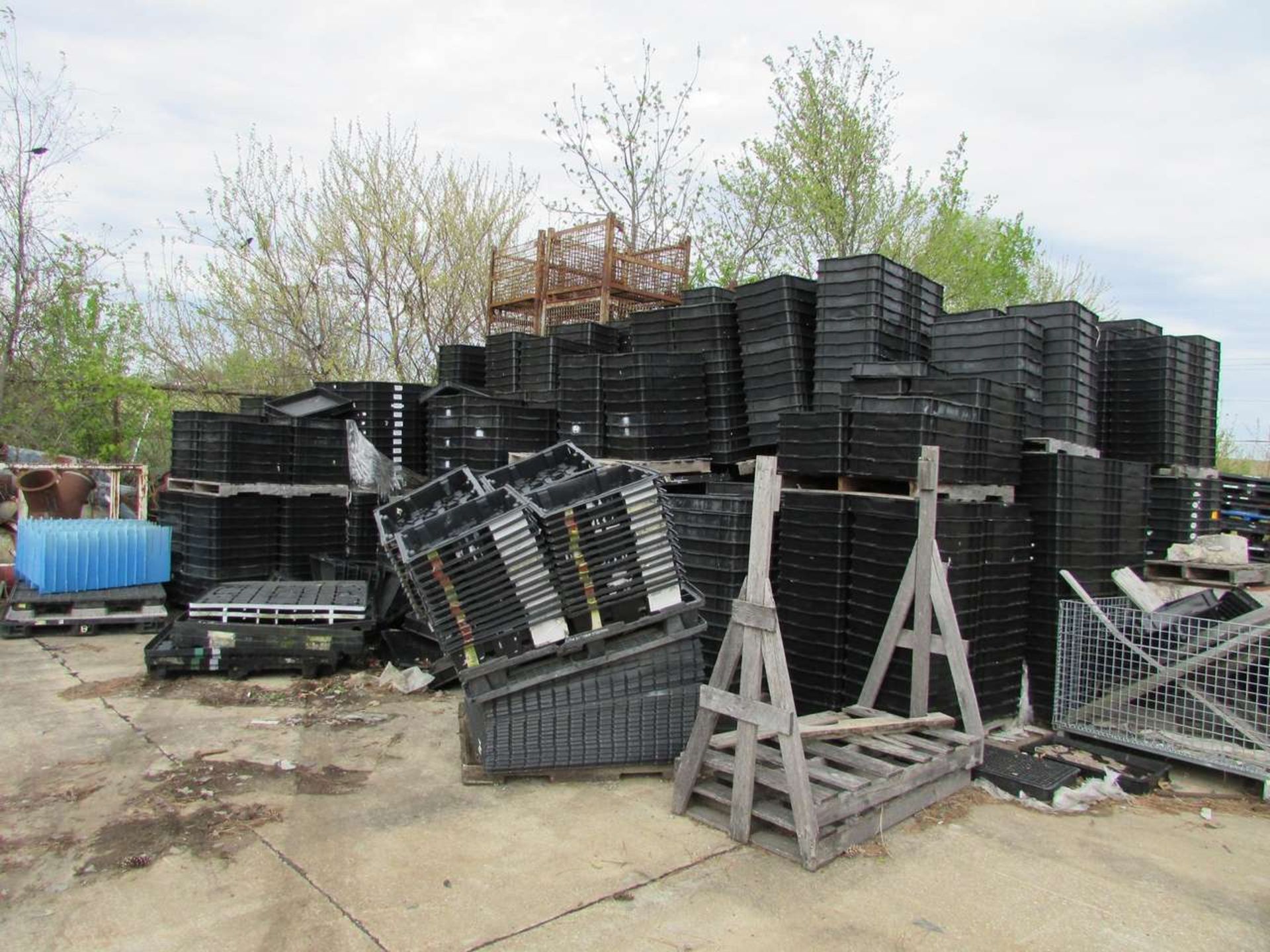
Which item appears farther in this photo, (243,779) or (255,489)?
(255,489)

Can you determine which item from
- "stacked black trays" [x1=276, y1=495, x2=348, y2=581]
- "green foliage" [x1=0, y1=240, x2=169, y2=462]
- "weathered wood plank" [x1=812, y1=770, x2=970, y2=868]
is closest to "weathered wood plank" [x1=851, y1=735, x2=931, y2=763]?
"weathered wood plank" [x1=812, y1=770, x2=970, y2=868]

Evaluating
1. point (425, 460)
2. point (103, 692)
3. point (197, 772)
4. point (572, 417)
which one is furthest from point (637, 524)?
point (425, 460)

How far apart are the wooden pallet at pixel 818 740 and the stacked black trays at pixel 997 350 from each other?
6.83ft

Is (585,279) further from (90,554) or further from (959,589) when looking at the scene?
(959,589)

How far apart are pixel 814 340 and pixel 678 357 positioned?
51.9 inches

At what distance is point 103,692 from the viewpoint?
6.54 m

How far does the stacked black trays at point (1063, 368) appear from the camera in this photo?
711 cm

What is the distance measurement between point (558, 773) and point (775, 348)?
4.33 metres

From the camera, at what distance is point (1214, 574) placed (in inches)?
292

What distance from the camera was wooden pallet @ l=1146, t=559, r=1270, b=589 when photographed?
7.27 meters

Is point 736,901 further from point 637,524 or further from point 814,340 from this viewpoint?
point 814,340

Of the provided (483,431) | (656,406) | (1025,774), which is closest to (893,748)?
(1025,774)

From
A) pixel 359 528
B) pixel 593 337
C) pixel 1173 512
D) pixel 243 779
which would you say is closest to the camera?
pixel 243 779

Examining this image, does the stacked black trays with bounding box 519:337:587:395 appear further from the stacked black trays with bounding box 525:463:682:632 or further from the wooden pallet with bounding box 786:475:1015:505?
the stacked black trays with bounding box 525:463:682:632
